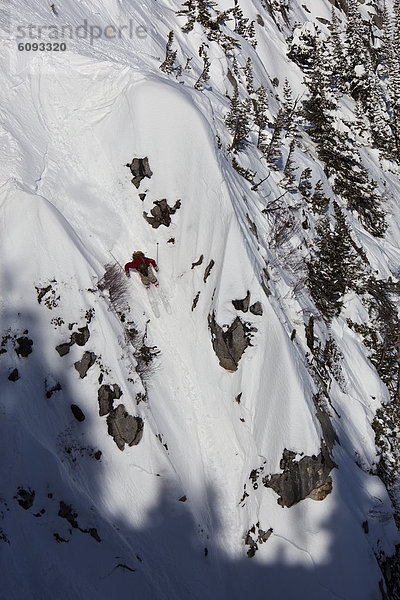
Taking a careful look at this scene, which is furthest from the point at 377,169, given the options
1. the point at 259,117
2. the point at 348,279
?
the point at 348,279

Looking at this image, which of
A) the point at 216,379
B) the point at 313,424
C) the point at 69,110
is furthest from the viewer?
the point at 69,110

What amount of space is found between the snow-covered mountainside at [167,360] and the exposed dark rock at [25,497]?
4cm

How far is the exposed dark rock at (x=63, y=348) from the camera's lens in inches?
401

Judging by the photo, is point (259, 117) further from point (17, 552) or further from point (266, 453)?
point (17, 552)

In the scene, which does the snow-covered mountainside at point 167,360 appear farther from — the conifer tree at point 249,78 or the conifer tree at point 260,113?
the conifer tree at point 249,78

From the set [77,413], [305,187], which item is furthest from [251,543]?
[305,187]

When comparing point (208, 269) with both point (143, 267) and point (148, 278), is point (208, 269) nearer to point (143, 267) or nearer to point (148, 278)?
point (148, 278)

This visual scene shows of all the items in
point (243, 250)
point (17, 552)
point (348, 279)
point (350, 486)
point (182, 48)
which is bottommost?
point (350, 486)

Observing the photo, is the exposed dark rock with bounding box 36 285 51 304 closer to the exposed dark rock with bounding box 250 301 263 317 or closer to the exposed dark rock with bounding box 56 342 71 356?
the exposed dark rock with bounding box 56 342 71 356

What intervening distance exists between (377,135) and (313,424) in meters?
26.4

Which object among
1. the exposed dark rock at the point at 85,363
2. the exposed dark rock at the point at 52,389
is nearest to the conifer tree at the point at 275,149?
the exposed dark rock at the point at 85,363

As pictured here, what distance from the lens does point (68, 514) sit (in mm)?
8734

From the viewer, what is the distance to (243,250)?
12242 mm

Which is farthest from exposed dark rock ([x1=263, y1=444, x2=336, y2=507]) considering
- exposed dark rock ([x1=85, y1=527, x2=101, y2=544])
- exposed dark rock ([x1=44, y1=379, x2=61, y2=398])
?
exposed dark rock ([x1=44, y1=379, x2=61, y2=398])
